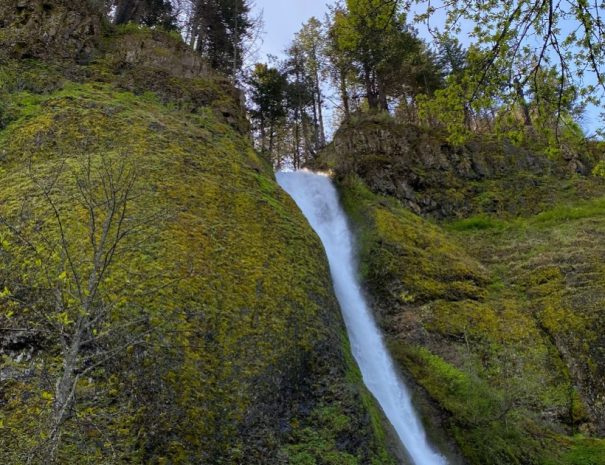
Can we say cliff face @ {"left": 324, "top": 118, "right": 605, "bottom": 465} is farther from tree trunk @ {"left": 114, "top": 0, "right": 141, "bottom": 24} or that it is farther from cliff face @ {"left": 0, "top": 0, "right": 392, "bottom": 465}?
tree trunk @ {"left": 114, "top": 0, "right": 141, "bottom": 24}

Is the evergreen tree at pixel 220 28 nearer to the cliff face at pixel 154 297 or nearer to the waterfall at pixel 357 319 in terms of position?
the waterfall at pixel 357 319

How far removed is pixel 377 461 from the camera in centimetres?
655

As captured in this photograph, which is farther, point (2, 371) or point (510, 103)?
point (510, 103)

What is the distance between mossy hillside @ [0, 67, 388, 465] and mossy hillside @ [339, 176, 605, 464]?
4324mm

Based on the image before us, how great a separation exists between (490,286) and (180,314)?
12.1m

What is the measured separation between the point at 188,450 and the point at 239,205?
577cm

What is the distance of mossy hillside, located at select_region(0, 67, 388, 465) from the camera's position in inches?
199

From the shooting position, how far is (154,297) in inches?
260

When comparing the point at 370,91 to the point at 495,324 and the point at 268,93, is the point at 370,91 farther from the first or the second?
the point at 495,324

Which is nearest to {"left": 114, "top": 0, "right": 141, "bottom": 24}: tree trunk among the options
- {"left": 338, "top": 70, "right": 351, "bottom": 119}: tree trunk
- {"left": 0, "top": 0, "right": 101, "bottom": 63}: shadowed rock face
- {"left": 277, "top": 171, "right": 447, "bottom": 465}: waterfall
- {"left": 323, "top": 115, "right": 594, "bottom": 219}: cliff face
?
{"left": 0, "top": 0, "right": 101, "bottom": 63}: shadowed rock face

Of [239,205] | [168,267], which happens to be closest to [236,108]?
[239,205]

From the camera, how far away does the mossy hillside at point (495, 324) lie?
10523 mm

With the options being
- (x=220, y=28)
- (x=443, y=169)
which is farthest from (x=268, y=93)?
(x=443, y=169)

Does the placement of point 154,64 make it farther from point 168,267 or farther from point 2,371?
point 2,371
